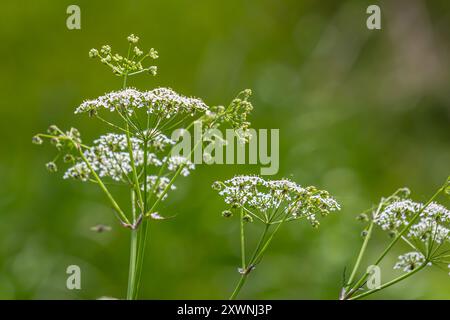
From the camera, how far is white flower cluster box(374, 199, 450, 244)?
4.69ft

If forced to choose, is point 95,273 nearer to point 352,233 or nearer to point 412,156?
point 352,233

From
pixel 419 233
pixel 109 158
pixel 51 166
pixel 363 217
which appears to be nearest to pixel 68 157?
pixel 51 166

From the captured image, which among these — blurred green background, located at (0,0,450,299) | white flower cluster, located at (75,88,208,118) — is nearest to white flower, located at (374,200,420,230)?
white flower cluster, located at (75,88,208,118)

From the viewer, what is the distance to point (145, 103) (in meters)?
1.41

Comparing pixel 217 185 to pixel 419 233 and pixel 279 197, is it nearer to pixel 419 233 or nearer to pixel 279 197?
pixel 279 197

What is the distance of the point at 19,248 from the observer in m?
3.57

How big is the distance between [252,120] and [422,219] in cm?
311

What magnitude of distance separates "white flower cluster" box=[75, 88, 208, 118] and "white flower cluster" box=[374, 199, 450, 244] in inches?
20.0

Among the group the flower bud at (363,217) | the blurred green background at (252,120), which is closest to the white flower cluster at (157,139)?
the flower bud at (363,217)

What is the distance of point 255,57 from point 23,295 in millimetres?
2934

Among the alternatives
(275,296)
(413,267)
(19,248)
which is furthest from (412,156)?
(413,267)

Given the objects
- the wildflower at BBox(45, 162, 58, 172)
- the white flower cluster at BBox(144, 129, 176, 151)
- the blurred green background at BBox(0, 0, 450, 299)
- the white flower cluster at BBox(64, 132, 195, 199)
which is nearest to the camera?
the wildflower at BBox(45, 162, 58, 172)

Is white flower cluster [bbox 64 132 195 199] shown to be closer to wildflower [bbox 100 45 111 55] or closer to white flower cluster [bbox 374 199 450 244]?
wildflower [bbox 100 45 111 55]

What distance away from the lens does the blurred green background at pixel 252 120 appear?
3.59 meters
